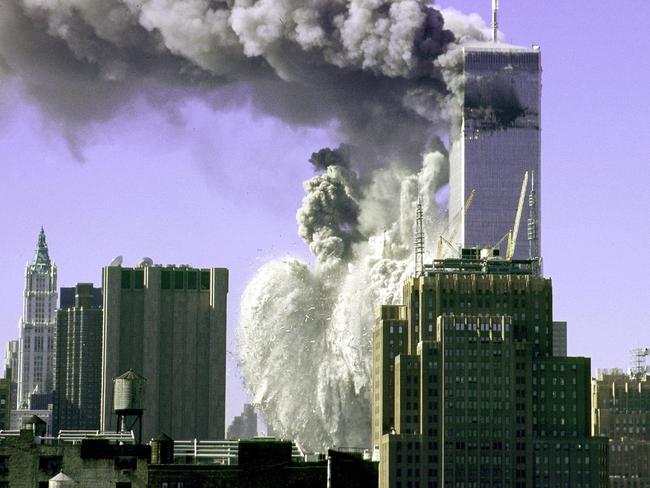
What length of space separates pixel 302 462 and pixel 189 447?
17285 millimetres

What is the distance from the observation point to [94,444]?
174 m

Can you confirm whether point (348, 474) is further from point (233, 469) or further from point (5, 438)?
point (5, 438)

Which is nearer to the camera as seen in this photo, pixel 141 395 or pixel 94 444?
pixel 94 444

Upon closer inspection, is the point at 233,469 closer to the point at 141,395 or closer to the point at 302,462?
the point at 302,462

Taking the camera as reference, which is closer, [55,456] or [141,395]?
[55,456]

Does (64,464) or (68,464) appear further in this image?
(68,464)

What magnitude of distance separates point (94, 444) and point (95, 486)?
2857 millimetres

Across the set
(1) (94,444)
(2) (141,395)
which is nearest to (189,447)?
(2) (141,395)

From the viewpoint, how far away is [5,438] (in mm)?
176375

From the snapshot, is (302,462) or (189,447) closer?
(302,462)

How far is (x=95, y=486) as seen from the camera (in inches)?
6826

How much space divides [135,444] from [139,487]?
6.85 m

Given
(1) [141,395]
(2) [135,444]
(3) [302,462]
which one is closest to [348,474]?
(3) [302,462]

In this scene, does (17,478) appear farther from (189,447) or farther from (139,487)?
(189,447)
